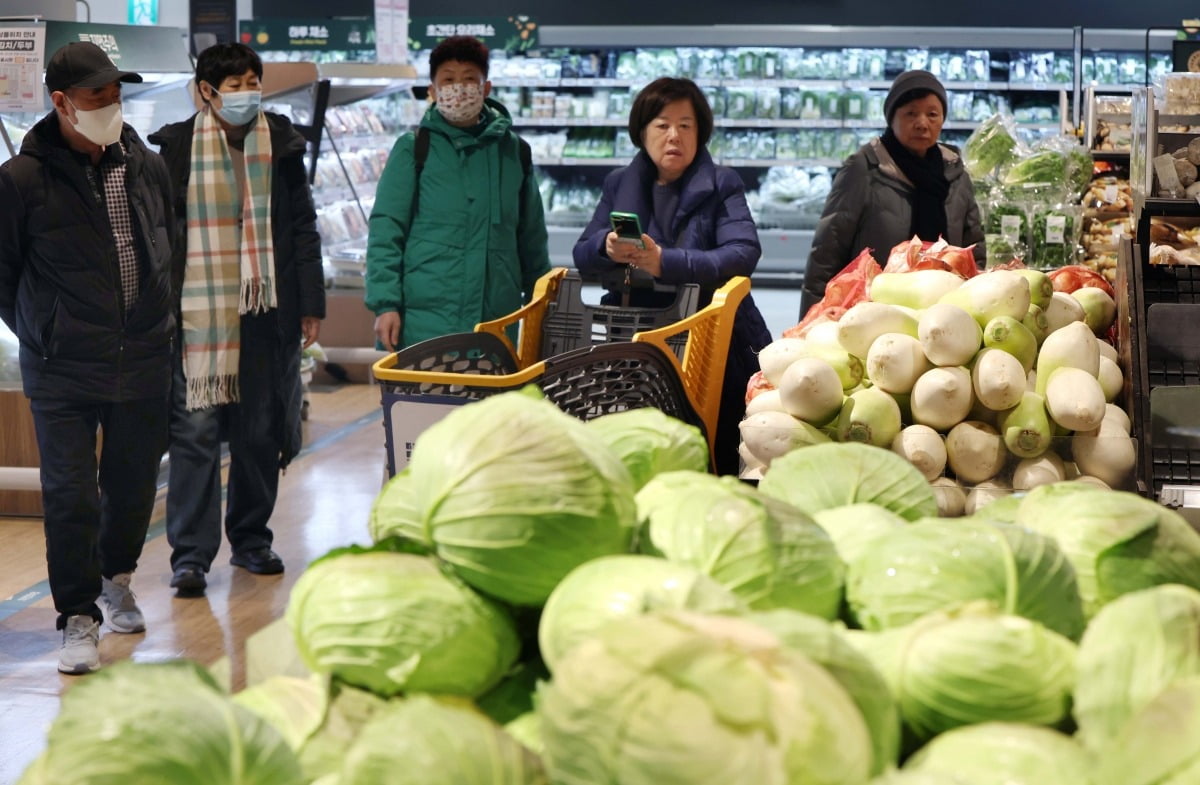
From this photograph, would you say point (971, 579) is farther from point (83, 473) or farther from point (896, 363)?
point (83, 473)

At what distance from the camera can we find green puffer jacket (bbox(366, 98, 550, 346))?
4.45 m

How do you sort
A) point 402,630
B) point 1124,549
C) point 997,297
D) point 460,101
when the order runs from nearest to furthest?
point 402,630 < point 1124,549 < point 997,297 < point 460,101

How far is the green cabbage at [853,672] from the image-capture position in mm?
990

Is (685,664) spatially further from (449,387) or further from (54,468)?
(54,468)

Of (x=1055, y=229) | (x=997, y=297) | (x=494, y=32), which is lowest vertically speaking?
(x=997, y=297)

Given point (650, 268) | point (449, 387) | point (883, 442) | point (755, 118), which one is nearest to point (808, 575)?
point (883, 442)

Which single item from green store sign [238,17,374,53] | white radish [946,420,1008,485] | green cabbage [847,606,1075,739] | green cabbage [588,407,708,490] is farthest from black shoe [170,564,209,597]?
green store sign [238,17,374,53]

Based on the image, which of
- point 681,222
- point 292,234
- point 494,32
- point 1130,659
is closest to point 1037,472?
point 1130,659

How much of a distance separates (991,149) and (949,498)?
2801 mm

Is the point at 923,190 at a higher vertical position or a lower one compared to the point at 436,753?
higher

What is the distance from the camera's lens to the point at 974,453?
Answer: 2.34 m

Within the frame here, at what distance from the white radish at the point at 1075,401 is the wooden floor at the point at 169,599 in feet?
7.43

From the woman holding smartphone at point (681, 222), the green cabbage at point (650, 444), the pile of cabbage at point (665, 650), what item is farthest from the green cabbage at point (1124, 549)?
the woman holding smartphone at point (681, 222)

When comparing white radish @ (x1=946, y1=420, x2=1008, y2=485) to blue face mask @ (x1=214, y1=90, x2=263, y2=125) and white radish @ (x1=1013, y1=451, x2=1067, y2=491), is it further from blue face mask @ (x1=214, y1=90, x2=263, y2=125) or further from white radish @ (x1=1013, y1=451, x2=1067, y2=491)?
blue face mask @ (x1=214, y1=90, x2=263, y2=125)
